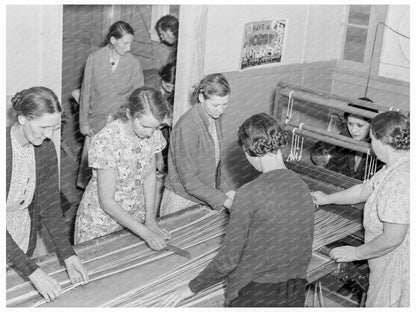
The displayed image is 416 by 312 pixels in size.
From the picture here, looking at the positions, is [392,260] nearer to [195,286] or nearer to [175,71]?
[195,286]

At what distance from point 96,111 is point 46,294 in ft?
9.13

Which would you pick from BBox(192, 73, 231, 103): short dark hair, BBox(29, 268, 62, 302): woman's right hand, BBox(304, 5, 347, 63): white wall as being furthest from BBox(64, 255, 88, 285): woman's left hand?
BBox(304, 5, 347, 63): white wall

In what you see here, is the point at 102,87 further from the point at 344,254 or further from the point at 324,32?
the point at 344,254

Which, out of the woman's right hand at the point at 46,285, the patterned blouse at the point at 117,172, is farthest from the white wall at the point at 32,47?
the woman's right hand at the point at 46,285

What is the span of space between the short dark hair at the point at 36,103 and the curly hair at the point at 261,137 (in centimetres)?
79

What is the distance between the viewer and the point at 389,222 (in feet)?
9.16

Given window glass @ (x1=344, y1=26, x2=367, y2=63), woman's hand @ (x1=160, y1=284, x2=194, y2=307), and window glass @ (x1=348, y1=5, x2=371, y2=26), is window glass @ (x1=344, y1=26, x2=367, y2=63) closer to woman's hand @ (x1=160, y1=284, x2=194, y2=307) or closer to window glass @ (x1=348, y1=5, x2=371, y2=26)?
window glass @ (x1=348, y1=5, x2=371, y2=26)

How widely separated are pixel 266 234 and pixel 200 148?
1155mm

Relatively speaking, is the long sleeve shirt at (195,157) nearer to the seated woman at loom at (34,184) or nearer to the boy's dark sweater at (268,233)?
the seated woman at loom at (34,184)

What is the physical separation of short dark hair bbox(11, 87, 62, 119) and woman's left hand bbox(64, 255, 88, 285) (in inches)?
24.5

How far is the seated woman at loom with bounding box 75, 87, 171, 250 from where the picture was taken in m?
2.90

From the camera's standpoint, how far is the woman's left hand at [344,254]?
9.87 ft

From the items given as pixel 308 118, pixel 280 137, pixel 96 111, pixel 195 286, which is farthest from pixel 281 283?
pixel 308 118

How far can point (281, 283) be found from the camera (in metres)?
2.38
